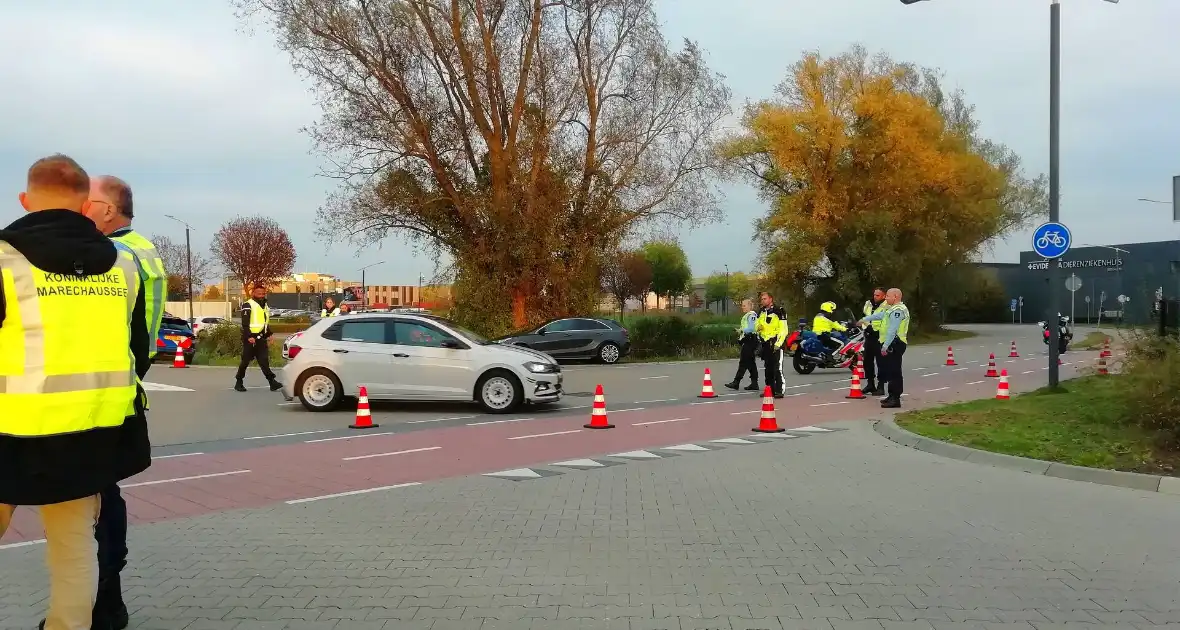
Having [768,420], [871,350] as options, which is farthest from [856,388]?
[768,420]

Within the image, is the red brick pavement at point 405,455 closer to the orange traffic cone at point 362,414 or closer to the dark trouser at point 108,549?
the orange traffic cone at point 362,414

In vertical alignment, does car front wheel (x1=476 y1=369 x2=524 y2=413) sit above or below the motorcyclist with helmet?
below

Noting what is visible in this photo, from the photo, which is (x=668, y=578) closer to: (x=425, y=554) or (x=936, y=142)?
(x=425, y=554)

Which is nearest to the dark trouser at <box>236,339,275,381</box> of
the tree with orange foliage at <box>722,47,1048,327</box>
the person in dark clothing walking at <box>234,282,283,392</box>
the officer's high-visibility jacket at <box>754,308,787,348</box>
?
the person in dark clothing walking at <box>234,282,283,392</box>

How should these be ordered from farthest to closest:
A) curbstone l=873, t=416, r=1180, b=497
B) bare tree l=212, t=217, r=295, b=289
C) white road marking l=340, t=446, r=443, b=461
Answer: bare tree l=212, t=217, r=295, b=289, white road marking l=340, t=446, r=443, b=461, curbstone l=873, t=416, r=1180, b=497

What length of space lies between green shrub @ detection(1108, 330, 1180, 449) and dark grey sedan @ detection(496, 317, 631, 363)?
1663 centimetres

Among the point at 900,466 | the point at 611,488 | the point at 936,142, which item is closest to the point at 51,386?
the point at 611,488

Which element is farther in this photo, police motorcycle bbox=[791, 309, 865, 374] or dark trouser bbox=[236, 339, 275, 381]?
police motorcycle bbox=[791, 309, 865, 374]

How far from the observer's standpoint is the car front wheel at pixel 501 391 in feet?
44.7

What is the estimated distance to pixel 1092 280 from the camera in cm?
6469

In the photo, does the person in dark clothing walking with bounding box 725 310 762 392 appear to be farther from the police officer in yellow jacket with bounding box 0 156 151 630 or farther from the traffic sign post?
the police officer in yellow jacket with bounding box 0 156 151 630

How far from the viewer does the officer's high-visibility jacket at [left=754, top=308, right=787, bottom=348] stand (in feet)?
48.2

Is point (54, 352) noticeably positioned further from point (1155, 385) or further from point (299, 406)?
point (299, 406)

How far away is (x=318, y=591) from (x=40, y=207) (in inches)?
98.8
